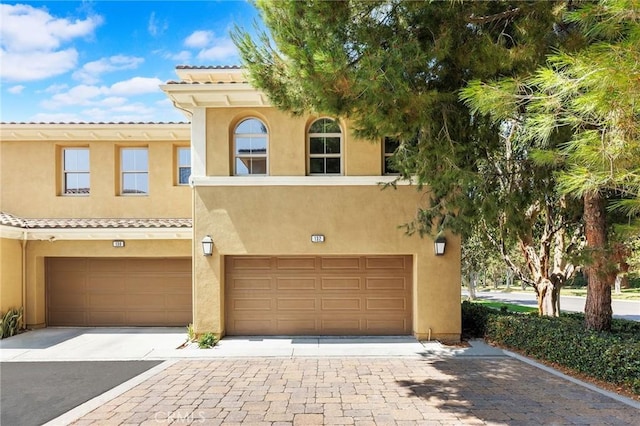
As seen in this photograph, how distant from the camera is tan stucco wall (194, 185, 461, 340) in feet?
31.8

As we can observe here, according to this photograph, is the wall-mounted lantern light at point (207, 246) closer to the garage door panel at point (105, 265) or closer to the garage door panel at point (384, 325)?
the garage door panel at point (105, 265)

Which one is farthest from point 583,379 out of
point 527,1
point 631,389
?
point 527,1

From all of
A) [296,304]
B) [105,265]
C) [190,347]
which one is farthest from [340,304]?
[105,265]

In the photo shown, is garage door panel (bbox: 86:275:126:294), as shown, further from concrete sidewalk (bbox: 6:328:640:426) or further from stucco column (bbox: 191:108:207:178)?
stucco column (bbox: 191:108:207:178)

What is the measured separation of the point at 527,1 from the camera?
6.27 m

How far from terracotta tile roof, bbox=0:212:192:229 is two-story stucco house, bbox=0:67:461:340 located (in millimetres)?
58

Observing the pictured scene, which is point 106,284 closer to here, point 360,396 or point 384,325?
point 384,325

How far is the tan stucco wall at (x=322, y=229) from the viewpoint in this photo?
9.70 metres

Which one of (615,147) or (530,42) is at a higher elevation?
(530,42)

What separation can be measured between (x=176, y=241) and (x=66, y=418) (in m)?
6.24

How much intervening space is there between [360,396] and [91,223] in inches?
395

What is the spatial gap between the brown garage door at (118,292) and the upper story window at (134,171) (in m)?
2.51

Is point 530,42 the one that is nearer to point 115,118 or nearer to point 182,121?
point 182,121

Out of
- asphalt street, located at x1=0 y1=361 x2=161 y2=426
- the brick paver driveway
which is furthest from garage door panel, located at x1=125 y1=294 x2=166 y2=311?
the brick paver driveway
